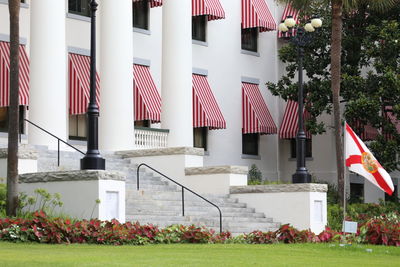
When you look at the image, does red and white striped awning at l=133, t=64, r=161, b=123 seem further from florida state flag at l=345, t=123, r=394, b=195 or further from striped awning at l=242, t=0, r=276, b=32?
florida state flag at l=345, t=123, r=394, b=195

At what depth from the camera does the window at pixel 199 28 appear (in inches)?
1705

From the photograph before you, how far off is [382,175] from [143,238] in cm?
588

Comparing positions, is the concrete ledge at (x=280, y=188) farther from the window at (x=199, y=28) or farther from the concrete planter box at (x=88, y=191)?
the window at (x=199, y=28)

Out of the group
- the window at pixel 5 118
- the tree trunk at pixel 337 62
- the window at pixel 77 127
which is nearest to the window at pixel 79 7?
the window at pixel 77 127

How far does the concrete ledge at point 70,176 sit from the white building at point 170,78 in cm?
753

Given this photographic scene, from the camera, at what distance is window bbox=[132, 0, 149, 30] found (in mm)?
40334

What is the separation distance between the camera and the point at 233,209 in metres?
30.5

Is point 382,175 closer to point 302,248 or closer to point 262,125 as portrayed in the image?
point 302,248

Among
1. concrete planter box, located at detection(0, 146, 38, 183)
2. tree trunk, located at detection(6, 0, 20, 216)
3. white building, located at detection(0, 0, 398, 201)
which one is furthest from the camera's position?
white building, located at detection(0, 0, 398, 201)

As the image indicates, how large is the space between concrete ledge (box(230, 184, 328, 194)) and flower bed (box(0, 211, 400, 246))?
4168 mm

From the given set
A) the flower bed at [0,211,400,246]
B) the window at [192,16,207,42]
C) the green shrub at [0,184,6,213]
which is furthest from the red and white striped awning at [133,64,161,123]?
the green shrub at [0,184,6,213]

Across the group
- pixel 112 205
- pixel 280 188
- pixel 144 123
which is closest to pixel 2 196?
pixel 112 205

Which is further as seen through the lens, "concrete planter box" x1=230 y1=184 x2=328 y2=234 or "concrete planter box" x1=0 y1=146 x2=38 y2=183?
"concrete planter box" x1=230 y1=184 x2=328 y2=234

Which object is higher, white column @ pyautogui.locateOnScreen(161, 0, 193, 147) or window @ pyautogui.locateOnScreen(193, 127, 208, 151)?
white column @ pyautogui.locateOnScreen(161, 0, 193, 147)
